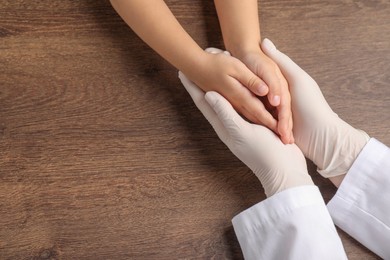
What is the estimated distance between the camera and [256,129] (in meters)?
0.76

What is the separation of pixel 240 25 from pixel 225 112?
161 mm

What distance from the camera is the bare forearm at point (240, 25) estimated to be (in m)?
0.80

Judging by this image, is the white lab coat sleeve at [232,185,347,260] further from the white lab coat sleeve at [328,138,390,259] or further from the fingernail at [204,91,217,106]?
the fingernail at [204,91,217,106]

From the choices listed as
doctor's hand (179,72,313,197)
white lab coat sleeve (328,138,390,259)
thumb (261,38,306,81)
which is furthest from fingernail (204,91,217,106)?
white lab coat sleeve (328,138,390,259)

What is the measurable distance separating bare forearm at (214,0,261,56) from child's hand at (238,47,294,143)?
24mm

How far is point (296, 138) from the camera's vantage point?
798mm

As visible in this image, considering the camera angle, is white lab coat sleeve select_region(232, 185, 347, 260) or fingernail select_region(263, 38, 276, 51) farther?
fingernail select_region(263, 38, 276, 51)

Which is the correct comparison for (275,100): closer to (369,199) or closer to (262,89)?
(262,89)

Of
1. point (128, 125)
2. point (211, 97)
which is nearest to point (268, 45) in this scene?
point (211, 97)

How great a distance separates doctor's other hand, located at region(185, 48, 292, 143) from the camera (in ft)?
2.49

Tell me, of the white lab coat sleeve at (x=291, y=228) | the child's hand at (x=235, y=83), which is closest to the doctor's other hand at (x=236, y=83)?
the child's hand at (x=235, y=83)

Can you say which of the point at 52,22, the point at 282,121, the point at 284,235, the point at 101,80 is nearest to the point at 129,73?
the point at 101,80

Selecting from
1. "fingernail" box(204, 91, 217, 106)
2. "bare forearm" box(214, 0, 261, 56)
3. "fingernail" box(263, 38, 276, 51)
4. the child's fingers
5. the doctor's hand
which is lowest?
the doctor's hand

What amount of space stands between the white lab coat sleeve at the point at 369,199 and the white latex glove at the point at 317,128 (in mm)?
19
